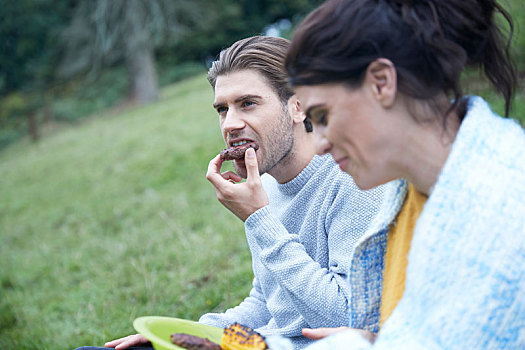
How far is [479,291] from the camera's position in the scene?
4.55ft

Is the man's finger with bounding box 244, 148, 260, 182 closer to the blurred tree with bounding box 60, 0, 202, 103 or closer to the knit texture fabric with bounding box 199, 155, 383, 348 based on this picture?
the knit texture fabric with bounding box 199, 155, 383, 348

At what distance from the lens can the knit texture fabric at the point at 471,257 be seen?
1.40 m

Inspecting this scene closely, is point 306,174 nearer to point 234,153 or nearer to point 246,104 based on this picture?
point 234,153

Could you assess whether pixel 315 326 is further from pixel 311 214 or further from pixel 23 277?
pixel 23 277

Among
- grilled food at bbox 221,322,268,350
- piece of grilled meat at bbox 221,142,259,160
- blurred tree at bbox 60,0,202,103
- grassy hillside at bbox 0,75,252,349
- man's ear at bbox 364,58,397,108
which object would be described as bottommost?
grassy hillside at bbox 0,75,252,349

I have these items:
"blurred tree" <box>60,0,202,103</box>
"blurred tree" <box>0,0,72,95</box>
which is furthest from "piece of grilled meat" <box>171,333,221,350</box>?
"blurred tree" <box>0,0,72,95</box>

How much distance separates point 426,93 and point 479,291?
0.56 meters

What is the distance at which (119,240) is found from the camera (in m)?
7.23

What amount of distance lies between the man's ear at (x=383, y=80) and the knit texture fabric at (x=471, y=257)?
0.22 m

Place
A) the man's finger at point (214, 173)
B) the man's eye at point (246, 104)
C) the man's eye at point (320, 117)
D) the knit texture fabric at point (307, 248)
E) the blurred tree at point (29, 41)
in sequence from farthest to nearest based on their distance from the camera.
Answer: the blurred tree at point (29, 41) < the man's eye at point (246, 104) < the man's finger at point (214, 173) < the knit texture fabric at point (307, 248) < the man's eye at point (320, 117)

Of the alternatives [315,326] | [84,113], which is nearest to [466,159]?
[315,326]

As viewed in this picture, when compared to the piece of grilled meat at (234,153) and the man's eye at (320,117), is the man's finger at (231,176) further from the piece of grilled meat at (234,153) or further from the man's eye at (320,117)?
the man's eye at (320,117)

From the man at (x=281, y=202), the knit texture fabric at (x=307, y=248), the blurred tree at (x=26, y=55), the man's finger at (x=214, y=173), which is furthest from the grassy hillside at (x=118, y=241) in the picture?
the blurred tree at (x=26, y=55)

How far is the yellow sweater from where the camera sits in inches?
70.1
